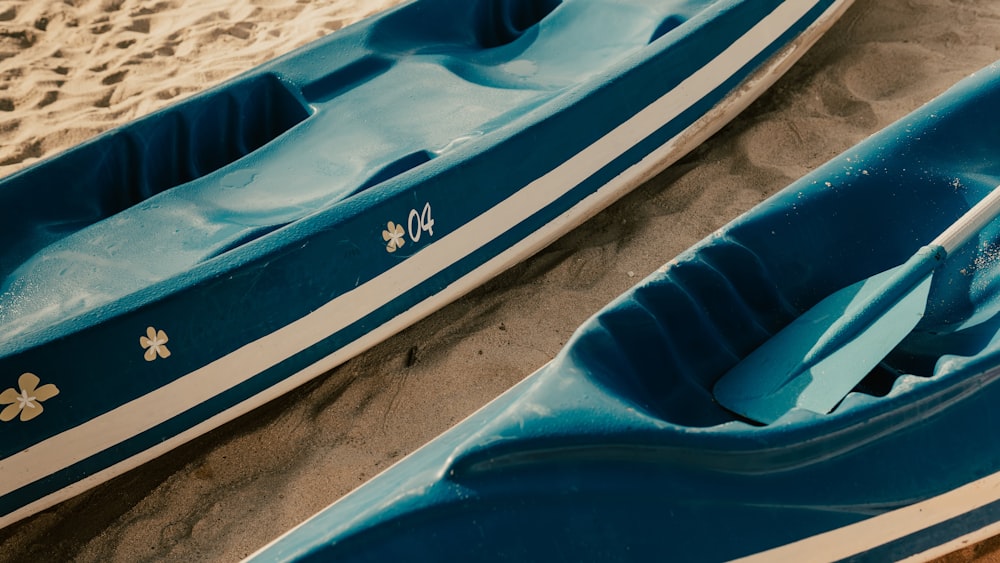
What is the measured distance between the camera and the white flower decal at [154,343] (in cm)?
236

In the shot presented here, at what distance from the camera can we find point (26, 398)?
2.26 m

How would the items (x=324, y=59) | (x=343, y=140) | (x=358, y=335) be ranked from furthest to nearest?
1. (x=324, y=59)
2. (x=343, y=140)
3. (x=358, y=335)

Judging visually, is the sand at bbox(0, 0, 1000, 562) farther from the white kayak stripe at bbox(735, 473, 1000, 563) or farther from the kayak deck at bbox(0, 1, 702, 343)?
the kayak deck at bbox(0, 1, 702, 343)

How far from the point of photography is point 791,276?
238 centimetres

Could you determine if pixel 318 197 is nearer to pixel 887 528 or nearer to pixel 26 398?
pixel 26 398

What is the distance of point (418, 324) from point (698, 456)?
1524 mm

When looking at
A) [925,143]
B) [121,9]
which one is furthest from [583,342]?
[121,9]

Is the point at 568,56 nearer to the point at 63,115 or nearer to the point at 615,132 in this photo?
the point at 615,132

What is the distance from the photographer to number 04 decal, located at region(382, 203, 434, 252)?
268 centimetres

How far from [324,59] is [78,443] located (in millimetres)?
1606

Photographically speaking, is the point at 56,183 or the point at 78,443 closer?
the point at 78,443

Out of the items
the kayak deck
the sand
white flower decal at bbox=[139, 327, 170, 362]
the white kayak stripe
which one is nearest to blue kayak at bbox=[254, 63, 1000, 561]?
the white kayak stripe

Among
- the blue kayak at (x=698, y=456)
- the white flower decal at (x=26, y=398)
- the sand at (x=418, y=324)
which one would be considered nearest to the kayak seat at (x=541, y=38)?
the sand at (x=418, y=324)

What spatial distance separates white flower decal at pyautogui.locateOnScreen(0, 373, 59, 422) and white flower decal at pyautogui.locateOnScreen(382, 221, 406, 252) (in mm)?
934
